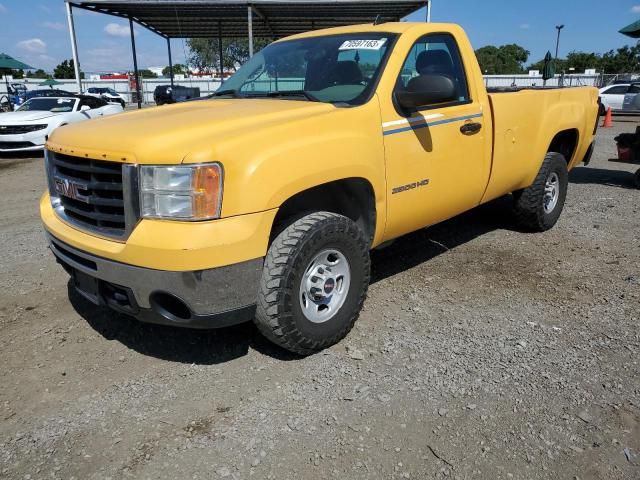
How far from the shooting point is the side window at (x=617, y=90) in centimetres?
2338

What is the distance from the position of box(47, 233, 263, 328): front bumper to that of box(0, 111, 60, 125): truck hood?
10903 millimetres

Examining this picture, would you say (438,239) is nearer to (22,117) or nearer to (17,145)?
(17,145)

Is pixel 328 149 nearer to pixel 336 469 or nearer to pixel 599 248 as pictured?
pixel 336 469

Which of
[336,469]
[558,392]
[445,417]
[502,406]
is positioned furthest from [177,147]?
[558,392]

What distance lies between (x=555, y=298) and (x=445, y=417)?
190 centimetres

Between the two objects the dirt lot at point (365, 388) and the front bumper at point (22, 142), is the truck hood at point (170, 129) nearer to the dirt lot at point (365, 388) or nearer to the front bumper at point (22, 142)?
the dirt lot at point (365, 388)

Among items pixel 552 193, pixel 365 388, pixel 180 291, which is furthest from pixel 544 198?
pixel 180 291

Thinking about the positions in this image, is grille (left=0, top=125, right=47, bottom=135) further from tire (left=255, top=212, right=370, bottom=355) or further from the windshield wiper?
tire (left=255, top=212, right=370, bottom=355)

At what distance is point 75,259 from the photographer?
9.79ft

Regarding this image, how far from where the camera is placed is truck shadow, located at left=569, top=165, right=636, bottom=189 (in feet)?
28.4

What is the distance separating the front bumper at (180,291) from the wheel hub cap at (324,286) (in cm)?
41

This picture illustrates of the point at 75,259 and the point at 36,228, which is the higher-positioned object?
the point at 75,259

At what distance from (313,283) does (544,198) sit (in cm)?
347

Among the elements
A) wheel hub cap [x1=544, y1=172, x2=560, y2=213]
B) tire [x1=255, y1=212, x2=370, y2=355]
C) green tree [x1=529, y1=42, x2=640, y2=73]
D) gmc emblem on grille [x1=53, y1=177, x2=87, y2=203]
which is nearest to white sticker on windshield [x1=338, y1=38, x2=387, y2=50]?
tire [x1=255, y1=212, x2=370, y2=355]
